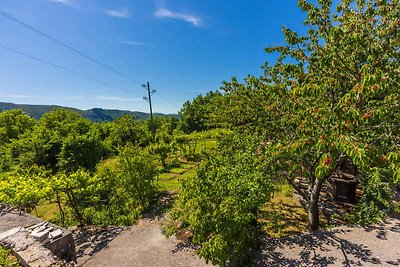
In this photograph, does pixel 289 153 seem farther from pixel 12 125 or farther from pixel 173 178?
pixel 12 125

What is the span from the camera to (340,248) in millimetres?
8492

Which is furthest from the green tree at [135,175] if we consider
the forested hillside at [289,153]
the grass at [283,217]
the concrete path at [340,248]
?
the concrete path at [340,248]

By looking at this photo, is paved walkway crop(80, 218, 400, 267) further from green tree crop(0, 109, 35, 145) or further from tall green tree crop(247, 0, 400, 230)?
green tree crop(0, 109, 35, 145)

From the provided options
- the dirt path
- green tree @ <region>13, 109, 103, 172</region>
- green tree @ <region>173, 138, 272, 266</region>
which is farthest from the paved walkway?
green tree @ <region>13, 109, 103, 172</region>

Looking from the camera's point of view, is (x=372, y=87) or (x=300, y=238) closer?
(x=372, y=87)

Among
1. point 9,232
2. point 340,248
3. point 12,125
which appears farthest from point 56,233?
point 12,125

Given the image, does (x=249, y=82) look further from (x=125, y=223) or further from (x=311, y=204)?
(x=125, y=223)

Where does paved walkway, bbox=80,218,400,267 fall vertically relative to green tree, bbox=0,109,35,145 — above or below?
below

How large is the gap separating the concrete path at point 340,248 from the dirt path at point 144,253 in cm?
301

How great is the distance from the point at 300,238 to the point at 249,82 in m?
7.36

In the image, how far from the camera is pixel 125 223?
13.3 meters

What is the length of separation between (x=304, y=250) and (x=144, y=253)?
260 inches

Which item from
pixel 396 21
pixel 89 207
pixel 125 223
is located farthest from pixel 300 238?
pixel 89 207

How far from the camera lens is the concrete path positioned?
789cm
